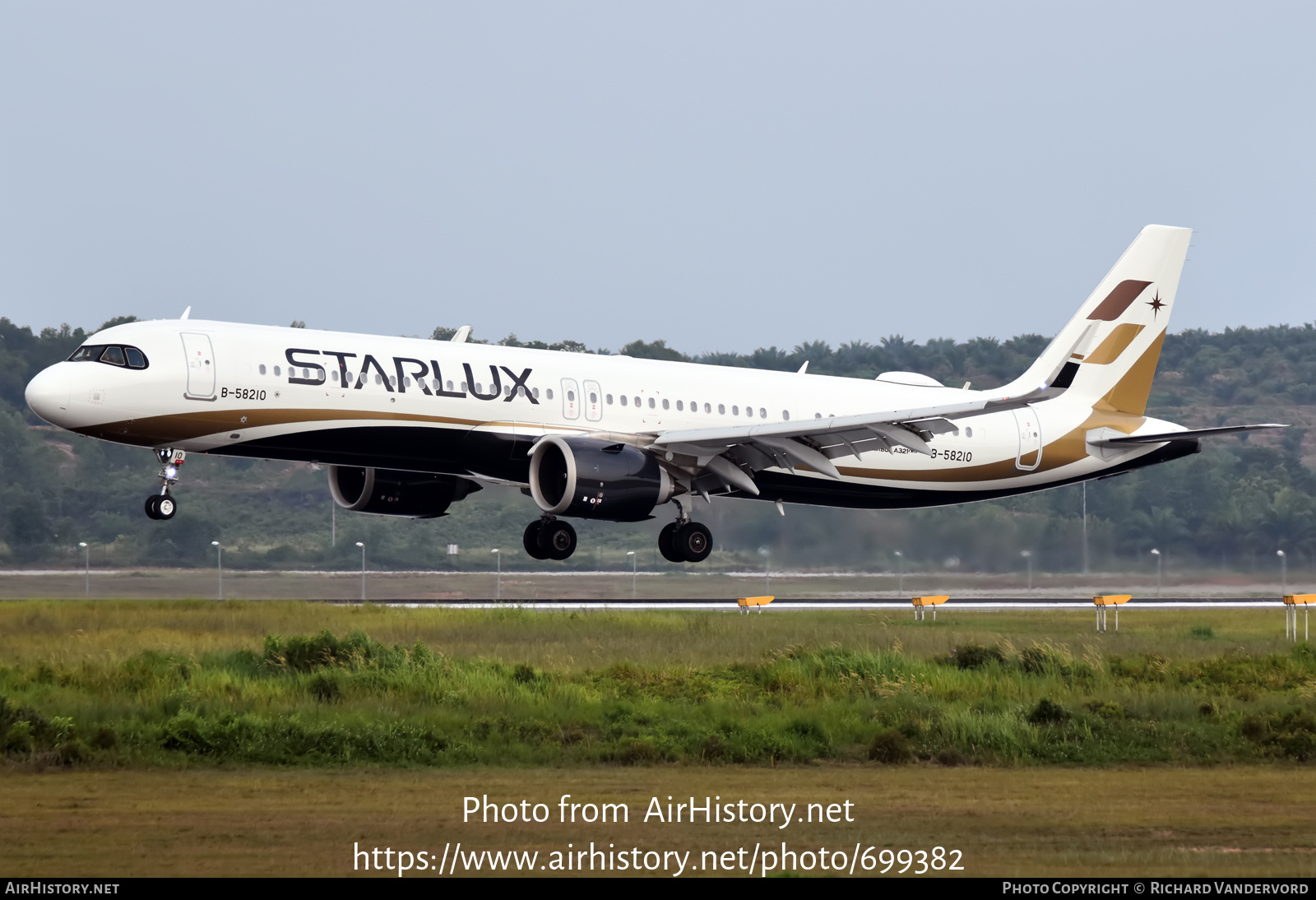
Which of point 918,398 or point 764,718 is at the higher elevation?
point 918,398

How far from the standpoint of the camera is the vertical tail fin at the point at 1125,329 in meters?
40.5

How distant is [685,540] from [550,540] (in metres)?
3.07

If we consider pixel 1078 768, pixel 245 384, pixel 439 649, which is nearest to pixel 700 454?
pixel 439 649

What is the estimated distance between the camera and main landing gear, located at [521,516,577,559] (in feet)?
113

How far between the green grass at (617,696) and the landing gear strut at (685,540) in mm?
1759

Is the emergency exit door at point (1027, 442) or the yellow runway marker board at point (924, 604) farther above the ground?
the emergency exit door at point (1027, 442)

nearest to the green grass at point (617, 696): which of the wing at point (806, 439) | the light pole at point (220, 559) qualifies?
the wing at point (806, 439)

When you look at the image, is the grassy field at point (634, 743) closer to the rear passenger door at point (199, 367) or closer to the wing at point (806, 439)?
the wing at point (806, 439)

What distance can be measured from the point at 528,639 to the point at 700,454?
524 centimetres

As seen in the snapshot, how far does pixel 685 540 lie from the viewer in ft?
117

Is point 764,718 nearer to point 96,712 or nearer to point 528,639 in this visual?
point 96,712
